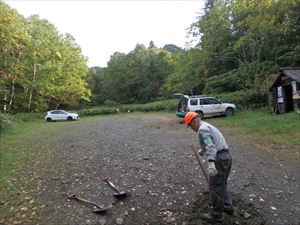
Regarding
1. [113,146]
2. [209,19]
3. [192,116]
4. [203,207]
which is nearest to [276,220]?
[203,207]

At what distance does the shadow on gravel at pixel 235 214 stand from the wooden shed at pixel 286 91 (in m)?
13.3

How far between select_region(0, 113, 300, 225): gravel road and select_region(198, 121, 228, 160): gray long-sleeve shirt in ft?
3.60

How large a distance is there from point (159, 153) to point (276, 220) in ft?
16.8

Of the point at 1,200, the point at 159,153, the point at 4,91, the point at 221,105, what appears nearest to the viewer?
the point at 1,200

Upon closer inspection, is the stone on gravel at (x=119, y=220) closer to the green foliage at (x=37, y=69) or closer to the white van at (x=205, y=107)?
the white van at (x=205, y=107)

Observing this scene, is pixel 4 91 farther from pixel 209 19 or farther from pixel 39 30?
pixel 209 19

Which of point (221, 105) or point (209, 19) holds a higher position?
point (209, 19)

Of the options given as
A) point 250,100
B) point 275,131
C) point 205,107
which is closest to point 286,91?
point 250,100

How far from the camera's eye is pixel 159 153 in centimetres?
928

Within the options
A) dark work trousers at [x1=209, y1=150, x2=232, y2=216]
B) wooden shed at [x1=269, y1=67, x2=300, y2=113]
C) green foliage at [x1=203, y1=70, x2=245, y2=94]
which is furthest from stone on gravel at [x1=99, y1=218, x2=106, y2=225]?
green foliage at [x1=203, y1=70, x2=245, y2=94]

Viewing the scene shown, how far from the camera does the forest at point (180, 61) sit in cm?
2250

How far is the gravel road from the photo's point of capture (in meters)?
4.74

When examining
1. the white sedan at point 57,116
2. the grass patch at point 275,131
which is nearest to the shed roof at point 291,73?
the grass patch at point 275,131

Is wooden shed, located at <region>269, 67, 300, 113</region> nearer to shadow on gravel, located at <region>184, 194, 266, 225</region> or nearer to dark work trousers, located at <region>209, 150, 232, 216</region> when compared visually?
shadow on gravel, located at <region>184, 194, 266, 225</region>
